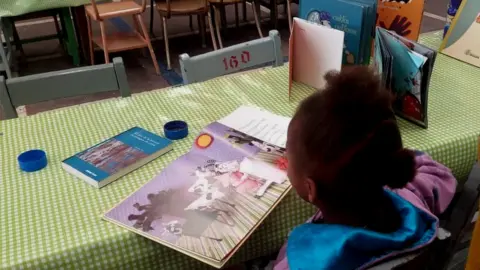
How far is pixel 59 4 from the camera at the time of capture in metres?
3.31

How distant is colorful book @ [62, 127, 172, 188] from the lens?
109cm

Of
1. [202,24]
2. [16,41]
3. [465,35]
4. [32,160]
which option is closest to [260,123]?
[32,160]

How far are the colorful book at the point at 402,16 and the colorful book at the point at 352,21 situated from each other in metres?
0.16

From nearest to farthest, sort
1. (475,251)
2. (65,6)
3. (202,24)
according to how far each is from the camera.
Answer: (475,251) → (65,6) → (202,24)

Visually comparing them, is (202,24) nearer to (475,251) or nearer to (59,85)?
(59,85)

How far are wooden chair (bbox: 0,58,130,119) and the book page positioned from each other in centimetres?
48

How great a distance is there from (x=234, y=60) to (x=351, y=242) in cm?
115

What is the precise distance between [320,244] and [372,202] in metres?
0.11

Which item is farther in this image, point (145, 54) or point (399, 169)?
point (145, 54)

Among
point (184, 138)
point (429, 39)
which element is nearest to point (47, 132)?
point (184, 138)

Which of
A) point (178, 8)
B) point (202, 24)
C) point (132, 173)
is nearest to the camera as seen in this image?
point (132, 173)

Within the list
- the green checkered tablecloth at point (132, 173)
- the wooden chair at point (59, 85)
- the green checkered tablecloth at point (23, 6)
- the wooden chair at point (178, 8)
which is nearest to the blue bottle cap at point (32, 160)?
the green checkered tablecloth at point (132, 173)

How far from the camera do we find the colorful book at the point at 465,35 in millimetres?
1631

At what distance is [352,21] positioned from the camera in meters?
1.44
